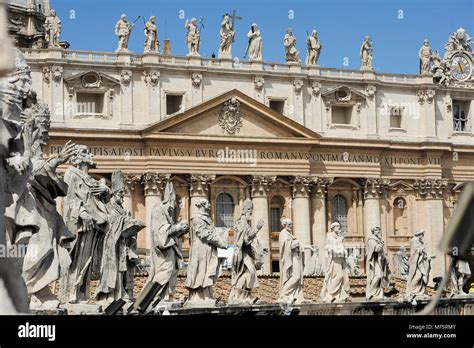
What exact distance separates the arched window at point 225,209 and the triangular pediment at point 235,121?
330 cm

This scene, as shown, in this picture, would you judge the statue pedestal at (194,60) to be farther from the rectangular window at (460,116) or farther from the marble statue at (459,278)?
the marble statue at (459,278)

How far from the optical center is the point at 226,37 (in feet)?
192

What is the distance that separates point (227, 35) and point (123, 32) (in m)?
5.58

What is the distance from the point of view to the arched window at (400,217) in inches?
2498

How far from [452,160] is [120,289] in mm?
51851

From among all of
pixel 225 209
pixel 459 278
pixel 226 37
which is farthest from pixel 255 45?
pixel 459 278

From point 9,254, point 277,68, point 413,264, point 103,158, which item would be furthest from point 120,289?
point 277,68

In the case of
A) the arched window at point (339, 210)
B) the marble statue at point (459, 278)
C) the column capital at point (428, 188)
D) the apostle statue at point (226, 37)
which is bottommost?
the marble statue at point (459, 278)

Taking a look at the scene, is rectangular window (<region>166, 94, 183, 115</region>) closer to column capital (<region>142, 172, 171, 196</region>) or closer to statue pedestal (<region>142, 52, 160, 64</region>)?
statue pedestal (<region>142, 52, 160, 64</region>)

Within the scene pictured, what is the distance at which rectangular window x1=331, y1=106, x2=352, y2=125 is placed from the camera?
62.5m

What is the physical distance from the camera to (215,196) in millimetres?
59312

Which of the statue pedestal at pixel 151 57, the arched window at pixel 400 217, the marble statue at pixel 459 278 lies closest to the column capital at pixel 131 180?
the statue pedestal at pixel 151 57

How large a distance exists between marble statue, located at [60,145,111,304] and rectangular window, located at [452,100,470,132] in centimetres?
5348

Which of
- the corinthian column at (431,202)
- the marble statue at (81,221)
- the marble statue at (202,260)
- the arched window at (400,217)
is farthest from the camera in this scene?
the arched window at (400,217)
